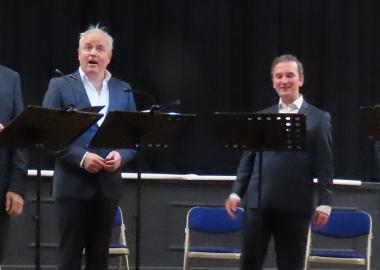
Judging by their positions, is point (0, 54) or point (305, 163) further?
point (0, 54)

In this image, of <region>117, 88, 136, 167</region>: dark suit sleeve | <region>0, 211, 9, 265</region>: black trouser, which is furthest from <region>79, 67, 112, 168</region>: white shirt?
<region>0, 211, 9, 265</region>: black trouser

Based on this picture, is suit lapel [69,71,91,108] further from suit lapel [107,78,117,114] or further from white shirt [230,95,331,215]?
white shirt [230,95,331,215]

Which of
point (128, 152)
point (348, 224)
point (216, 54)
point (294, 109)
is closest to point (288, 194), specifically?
point (294, 109)

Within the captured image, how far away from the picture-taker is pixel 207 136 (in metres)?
8.88

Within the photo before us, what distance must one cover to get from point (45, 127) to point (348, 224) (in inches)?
139

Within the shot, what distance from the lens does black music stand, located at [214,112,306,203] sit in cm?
525

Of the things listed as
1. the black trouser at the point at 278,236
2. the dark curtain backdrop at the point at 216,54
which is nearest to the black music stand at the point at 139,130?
the black trouser at the point at 278,236

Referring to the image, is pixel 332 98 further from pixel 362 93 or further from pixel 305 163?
pixel 305 163

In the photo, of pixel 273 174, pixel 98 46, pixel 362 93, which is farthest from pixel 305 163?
pixel 362 93

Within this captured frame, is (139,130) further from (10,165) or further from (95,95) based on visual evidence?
(10,165)

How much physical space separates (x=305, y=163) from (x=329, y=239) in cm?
315

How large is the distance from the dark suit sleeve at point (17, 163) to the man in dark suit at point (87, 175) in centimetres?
24

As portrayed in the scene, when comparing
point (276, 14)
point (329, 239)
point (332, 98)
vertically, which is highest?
point (276, 14)

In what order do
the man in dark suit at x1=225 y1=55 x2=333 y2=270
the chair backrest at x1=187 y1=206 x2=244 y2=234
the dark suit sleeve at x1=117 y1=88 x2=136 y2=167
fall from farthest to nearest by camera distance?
the chair backrest at x1=187 y1=206 x2=244 y2=234 → the man in dark suit at x1=225 y1=55 x2=333 y2=270 → the dark suit sleeve at x1=117 y1=88 x2=136 y2=167
